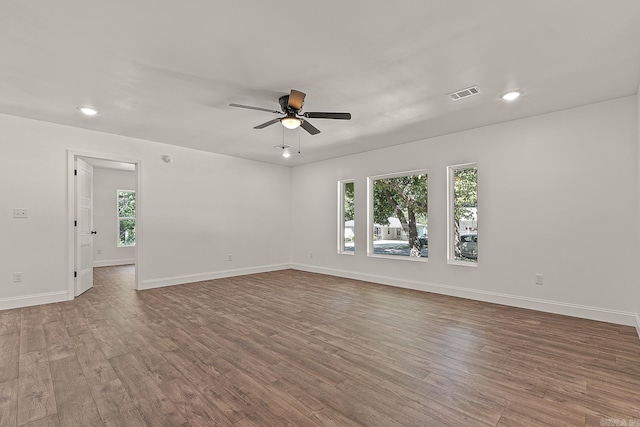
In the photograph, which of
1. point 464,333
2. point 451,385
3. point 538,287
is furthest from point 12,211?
point 538,287

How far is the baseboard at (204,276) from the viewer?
216 inches

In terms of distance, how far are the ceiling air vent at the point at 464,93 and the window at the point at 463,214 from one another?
162 centimetres

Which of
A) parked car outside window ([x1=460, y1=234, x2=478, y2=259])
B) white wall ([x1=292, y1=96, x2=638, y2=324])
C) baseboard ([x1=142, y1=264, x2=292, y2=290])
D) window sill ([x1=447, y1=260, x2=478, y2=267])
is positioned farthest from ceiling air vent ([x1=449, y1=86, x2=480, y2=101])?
baseboard ([x1=142, y1=264, x2=292, y2=290])

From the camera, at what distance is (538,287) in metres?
4.07

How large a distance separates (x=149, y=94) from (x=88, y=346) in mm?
2712

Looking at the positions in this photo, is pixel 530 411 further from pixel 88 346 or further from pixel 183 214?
pixel 183 214

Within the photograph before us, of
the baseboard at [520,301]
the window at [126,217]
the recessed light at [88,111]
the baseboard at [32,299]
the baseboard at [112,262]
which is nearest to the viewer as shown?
the baseboard at [520,301]

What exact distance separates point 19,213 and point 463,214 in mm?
6678

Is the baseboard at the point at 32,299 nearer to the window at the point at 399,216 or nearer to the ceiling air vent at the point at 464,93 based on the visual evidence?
the window at the point at 399,216

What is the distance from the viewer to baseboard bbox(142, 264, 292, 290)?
548cm

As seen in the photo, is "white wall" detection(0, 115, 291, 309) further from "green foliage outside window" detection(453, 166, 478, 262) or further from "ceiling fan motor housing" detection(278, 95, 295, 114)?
"green foliage outside window" detection(453, 166, 478, 262)

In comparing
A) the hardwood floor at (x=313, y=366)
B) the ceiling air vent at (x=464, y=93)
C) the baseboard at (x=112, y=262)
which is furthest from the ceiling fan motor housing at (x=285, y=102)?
the baseboard at (x=112, y=262)

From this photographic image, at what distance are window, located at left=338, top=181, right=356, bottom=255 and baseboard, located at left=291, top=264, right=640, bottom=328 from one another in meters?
0.76

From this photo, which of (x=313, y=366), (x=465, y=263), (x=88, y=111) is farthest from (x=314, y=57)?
(x=465, y=263)
